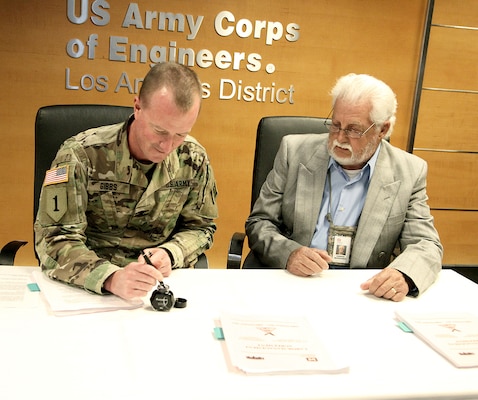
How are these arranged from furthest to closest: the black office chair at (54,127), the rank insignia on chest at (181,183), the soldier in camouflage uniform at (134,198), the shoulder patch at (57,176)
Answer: the black office chair at (54,127)
the rank insignia on chest at (181,183)
the shoulder patch at (57,176)
the soldier in camouflage uniform at (134,198)

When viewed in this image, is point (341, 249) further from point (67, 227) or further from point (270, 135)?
point (67, 227)

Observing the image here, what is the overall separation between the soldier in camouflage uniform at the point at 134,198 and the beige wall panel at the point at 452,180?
236 centimetres

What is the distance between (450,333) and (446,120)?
A: 2774mm

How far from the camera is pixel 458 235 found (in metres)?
4.21

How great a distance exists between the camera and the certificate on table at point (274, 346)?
1.28 m

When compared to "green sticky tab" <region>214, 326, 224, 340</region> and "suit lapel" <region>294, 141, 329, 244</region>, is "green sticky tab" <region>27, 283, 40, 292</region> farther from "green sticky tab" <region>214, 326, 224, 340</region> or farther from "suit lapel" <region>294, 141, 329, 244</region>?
"suit lapel" <region>294, 141, 329, 244</region>

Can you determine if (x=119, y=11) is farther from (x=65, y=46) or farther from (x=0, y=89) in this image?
(x=0, y=89)

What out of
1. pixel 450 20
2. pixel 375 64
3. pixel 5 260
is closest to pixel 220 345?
pixel 5 260

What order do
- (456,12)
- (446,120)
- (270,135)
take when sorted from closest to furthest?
(270,135) < (456,12) < (446,120)

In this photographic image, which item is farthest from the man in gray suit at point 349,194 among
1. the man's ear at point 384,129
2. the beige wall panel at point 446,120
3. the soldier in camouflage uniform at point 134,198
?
the beige wall panel at point 446,120

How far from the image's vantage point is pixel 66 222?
1.81 m

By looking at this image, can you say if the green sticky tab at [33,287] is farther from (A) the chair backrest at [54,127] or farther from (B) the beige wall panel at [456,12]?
(B) the beige wall panel at [456,12]

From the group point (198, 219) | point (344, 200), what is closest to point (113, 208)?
point (198, 219)

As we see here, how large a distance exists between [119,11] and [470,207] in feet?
9.22
